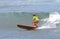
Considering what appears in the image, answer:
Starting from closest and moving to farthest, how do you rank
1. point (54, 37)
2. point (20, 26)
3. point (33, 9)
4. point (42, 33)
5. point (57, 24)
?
point (54, 37) < point (42, 33) < point (20, 26) < point (57, 24) < point (33, 9)

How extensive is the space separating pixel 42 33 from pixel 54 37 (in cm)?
157

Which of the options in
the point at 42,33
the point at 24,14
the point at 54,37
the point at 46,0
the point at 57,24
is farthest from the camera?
the point at 46,0

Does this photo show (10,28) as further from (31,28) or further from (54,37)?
(54,37)

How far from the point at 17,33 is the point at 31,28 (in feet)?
4.49

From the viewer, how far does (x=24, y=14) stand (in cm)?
3656

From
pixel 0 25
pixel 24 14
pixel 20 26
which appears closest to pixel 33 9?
pixel 24 14

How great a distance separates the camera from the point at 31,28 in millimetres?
23625

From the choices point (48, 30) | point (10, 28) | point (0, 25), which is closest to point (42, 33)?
point (48, 30)

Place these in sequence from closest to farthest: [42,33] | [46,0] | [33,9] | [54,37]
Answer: [54,37] → [42,33] → [33,9] → [46,0]

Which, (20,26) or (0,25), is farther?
(0,25)

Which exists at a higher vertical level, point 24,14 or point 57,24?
point 24,14

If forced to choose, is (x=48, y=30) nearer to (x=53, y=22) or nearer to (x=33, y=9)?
(x=53, y=22)

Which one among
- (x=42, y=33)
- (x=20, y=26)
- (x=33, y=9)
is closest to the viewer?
(x=42, y=33)

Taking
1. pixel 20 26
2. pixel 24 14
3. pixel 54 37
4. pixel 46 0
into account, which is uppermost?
pixel 46 0
